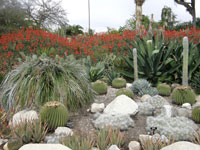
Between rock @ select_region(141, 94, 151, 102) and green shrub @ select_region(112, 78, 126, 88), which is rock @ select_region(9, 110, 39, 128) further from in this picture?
green shrub @ select_region(112, 78, 126, 88)

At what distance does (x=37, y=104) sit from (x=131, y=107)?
185cm

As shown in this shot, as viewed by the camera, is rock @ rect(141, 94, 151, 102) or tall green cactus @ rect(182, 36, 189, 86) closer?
rock @ rect(141, 94, 151, 102)

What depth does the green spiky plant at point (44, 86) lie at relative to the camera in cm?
466

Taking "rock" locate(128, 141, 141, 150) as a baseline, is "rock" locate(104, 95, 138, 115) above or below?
above

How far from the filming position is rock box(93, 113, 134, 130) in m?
4.05

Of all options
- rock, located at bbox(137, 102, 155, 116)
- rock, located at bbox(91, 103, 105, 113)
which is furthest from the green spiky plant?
rock, located at bbox(137, 102, 155, 116)

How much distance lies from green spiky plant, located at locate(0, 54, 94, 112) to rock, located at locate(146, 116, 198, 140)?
1553 mm

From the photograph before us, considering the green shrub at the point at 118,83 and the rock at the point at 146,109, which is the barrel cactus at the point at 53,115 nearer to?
the rock at the point at 146,109

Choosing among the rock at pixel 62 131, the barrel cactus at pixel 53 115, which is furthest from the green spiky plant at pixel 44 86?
the rock at pixel 62 131

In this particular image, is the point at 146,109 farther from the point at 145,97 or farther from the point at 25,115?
the point at 25,115

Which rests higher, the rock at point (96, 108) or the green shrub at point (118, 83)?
the green shrub at point (118, 83)

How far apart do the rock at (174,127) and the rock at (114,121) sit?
14.5 inches

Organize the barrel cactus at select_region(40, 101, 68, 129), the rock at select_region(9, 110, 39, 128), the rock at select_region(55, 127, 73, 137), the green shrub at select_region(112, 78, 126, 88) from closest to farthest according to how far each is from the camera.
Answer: the rock at select_region(55, 127, 73, 137), the barrel cactus at select_region(40, 101, 68, 129), the rock at select_region(9, 110, 39, 128), the green shrub at select_region(112, 78, 126, 88)

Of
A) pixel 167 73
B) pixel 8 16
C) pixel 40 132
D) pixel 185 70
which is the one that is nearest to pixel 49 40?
pixel 8 16
